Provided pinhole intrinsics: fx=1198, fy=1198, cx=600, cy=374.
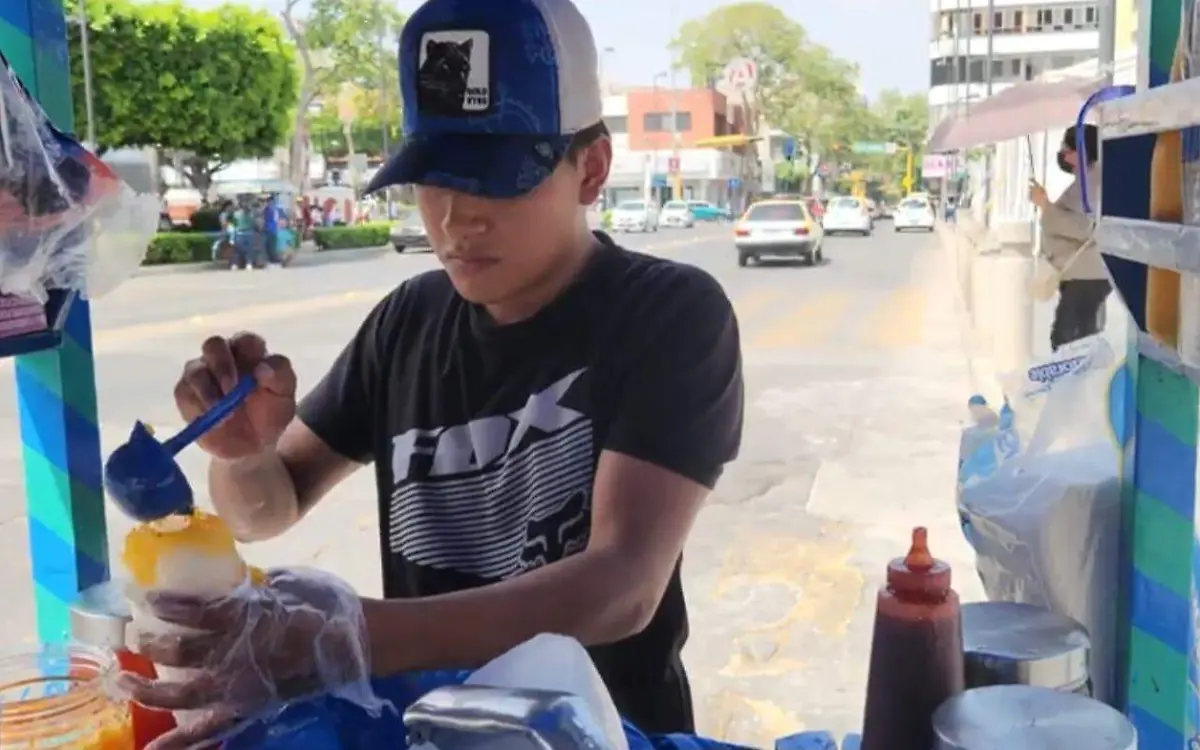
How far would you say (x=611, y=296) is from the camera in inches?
56.0

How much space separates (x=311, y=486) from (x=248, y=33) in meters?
22.8

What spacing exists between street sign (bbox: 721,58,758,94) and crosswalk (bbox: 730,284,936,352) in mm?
32405

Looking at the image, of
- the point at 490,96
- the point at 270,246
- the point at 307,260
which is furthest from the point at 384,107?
the point at 307,260

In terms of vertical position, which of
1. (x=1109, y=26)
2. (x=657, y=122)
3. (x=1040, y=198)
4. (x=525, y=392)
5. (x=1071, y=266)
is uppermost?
(x=657, y=122)

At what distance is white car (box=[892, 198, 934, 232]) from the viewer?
37094mm

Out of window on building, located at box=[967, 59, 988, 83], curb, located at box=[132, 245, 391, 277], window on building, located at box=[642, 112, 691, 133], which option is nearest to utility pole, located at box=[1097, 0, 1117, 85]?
window on building, located at box=[967, 59, 988, 83]

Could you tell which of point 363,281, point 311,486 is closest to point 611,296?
point 311,486

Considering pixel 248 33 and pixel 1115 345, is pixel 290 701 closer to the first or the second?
pixel 1115 345

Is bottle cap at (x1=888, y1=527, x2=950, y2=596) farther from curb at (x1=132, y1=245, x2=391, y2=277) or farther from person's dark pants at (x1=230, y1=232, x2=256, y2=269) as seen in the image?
person's dark pants at (x1=230, y1=232, x2=256, y2=269)

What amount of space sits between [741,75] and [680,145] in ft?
13.1

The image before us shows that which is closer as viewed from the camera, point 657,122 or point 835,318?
point 835,318

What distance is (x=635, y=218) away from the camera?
35.8 metres

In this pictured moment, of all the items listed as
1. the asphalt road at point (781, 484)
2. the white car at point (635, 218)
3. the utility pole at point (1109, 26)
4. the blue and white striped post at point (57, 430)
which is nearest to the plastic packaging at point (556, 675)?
the asphalt road at point (781, 484)

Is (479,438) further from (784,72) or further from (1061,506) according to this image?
(784,72)
